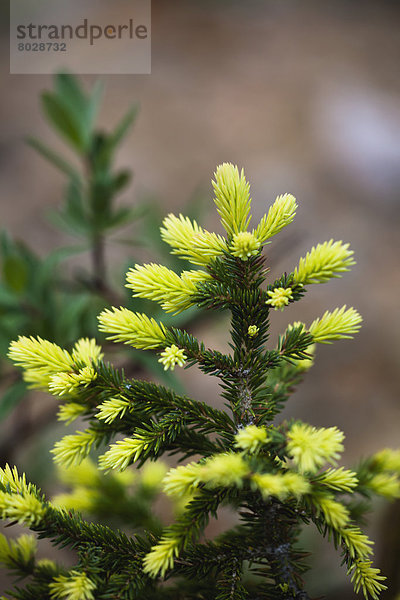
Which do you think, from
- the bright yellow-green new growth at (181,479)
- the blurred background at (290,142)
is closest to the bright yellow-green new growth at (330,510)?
the bright yellow-green new growth at (181,479)

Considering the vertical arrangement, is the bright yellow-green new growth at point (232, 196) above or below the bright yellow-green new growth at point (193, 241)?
above

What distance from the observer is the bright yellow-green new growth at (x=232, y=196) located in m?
0.45

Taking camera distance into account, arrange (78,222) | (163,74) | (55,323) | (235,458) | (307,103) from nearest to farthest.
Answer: (235,458), (55,323), (78,222), (307,103), (163,74)

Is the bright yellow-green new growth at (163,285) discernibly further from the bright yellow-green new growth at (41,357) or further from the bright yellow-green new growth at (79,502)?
the bright yellow-green new growth at (79,502)

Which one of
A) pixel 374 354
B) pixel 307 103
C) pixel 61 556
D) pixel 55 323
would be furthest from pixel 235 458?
pixel 307 103

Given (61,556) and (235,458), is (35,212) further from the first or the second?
(235,458)

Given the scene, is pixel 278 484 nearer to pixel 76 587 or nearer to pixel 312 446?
pixel 312 446

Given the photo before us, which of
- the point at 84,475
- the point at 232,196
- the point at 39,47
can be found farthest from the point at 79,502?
the point at 39,47

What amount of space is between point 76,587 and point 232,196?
0.39 meters

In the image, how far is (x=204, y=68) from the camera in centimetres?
304

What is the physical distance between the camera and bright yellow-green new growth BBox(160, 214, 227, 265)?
466mm

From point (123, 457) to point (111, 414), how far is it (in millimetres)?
42

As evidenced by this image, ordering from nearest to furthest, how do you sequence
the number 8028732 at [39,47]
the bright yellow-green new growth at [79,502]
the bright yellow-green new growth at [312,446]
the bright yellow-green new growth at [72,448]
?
the bright yellow-green new growth at [312,446], the bright yellow-green new growth at [72,448], the bright yellow-green new growth at [79,502], the number 8028732 at [39,47]

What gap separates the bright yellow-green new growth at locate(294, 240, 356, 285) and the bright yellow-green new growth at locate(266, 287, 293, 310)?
0.07 ft
